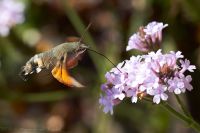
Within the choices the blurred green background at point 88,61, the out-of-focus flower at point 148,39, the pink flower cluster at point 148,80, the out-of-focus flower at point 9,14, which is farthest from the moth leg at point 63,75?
the out-of-focus flower at point 9,14

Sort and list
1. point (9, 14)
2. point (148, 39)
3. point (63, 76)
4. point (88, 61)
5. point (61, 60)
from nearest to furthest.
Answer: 1. point (63, 76)
2. point (61, 60)
3. point (148, 39)
4. point (9, 14)
5. point (88, 61)

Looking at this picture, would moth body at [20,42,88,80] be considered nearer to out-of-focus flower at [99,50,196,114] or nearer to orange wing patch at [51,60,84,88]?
orange wing patch at [51,60,84,88]

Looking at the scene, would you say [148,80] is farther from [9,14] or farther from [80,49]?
[9,14]

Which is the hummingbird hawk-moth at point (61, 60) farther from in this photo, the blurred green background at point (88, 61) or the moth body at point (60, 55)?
the blurred green background at point (88, 61)

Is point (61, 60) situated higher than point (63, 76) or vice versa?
point (61, 60)

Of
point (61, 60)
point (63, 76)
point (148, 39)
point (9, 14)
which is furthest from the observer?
point (9, 14)

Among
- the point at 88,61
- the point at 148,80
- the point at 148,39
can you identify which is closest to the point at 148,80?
the point at 148,80
